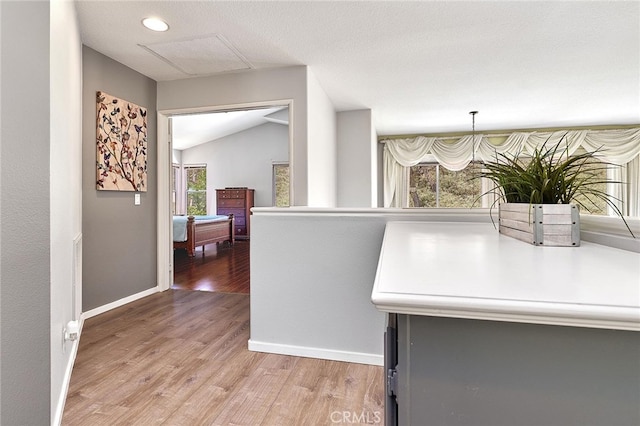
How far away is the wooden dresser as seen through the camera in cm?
775

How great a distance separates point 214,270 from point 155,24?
306cm

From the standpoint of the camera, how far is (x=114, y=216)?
301cm

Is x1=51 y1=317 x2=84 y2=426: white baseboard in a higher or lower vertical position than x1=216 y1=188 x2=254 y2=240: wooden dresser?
lower

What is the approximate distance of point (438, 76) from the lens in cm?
346

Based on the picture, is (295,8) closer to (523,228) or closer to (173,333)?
(523,228)

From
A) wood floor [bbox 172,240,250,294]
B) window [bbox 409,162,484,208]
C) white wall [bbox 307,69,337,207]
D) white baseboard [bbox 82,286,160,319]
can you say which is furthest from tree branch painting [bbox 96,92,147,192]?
window [bbox 409,162,484,208]

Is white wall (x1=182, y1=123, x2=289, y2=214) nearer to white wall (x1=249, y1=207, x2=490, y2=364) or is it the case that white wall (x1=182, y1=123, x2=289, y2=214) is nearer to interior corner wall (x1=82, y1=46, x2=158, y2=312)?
interior corner wall (x1=82, y1=46, x2=158, y2=312)

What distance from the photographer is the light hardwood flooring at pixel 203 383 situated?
4.77ft

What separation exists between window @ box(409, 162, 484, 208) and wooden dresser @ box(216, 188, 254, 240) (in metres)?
3.70

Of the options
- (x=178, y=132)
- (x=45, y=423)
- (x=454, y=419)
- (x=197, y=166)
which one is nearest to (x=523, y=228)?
(x=454, y=419)

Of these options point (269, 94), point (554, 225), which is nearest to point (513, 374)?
point (554, 225)

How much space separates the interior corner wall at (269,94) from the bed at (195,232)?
2.39 meters

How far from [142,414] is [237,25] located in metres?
2.46

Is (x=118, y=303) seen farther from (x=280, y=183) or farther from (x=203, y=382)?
(x=280, y=183)
